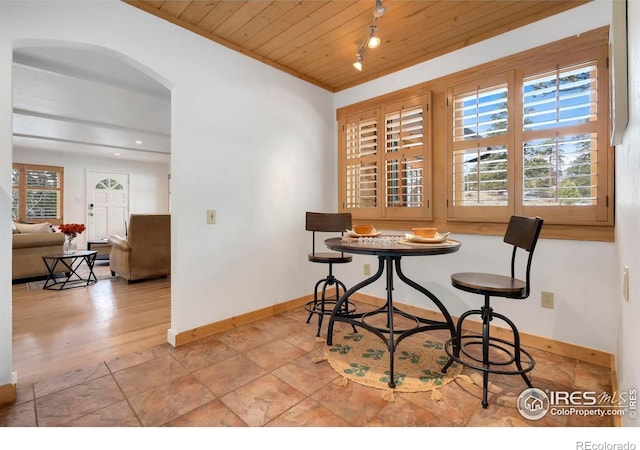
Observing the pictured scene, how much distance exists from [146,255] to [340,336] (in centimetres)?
333

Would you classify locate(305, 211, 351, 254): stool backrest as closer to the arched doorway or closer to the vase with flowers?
the arched doorway

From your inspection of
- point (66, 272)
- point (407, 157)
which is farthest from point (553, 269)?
point (66, 272)

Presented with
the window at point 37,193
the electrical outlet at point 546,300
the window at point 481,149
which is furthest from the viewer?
the window at point 37,193

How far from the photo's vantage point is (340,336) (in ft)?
8.12

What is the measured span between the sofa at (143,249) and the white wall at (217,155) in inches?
91.7

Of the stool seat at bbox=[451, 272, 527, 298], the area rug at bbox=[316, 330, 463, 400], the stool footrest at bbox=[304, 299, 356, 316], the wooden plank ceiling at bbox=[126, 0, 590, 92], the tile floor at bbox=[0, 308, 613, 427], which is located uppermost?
the wooden plank ceiling at bbox=[126, 0, 590, 92]

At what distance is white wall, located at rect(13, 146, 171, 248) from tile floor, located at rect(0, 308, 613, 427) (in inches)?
296

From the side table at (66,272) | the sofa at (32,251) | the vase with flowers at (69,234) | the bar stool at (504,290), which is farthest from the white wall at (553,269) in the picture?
the sofa at (32,251)

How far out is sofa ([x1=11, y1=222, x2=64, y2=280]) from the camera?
4.15 m

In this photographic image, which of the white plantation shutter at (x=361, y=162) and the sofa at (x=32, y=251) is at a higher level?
the white plantation shutter at (x=361, y=162)

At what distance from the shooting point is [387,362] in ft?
6.67

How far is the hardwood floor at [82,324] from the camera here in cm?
210

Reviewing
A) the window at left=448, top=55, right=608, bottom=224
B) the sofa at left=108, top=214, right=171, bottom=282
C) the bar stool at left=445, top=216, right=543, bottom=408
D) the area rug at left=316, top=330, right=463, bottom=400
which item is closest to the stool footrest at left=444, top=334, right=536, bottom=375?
the bar stool at left=445, top=216, right=543, bottom=408

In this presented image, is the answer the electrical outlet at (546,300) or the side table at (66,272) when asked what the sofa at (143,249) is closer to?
the side table at (66,272)
